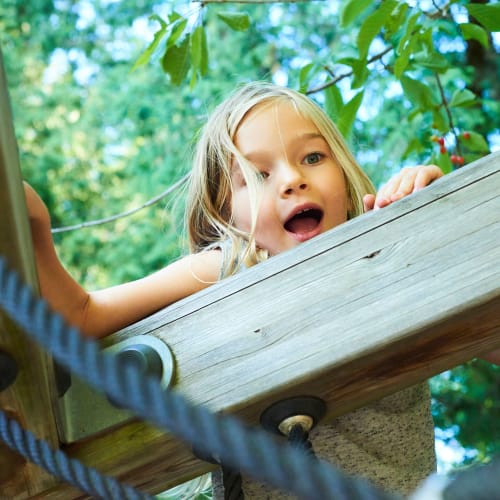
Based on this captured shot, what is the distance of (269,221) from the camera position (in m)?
1.29

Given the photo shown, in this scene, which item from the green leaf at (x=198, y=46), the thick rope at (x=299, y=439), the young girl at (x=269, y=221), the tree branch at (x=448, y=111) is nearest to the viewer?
the thick rope at (x=299, y=439)

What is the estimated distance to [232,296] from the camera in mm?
917

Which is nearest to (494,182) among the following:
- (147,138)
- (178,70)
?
(178,70)

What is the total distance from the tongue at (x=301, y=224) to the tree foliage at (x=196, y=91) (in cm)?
40

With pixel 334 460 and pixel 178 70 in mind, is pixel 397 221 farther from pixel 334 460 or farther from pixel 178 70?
pixel 178 70

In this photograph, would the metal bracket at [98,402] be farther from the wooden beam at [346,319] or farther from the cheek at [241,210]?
the cheek at [241,210]

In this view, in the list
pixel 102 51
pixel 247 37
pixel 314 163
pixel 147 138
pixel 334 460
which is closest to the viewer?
pixel 334 460

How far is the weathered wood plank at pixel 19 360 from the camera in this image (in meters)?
0.70

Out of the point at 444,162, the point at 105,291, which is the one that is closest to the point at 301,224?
the point at 105,291

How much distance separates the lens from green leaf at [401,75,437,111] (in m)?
1.81

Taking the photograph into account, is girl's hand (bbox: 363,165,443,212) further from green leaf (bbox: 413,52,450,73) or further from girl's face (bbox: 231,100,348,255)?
green leaf (bbox: 413,52,450,73)

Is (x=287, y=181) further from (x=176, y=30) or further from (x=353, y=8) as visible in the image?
(x=176, y=30)

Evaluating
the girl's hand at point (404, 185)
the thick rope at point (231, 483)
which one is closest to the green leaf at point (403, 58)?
the girl's hand at point (404, 185)

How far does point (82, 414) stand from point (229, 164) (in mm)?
589
